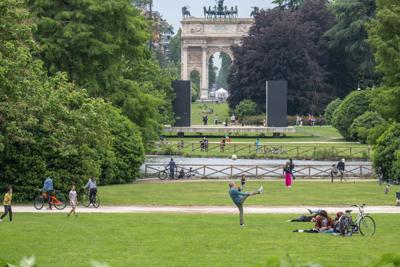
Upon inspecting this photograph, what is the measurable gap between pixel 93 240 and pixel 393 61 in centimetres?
3313

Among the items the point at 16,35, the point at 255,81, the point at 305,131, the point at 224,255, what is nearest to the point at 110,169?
the point at 16,35

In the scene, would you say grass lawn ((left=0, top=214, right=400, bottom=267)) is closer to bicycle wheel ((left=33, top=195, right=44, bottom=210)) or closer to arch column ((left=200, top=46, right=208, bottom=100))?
bicycle wheel ((left=33, top=195, right=44, bottom=210))

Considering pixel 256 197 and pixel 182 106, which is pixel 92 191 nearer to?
pixel 256 197

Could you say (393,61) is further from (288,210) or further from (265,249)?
(265,249)

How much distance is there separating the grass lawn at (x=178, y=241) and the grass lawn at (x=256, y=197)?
6.27m

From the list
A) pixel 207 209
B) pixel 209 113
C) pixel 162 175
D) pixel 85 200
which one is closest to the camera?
pixel 207 209

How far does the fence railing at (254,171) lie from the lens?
53531mm

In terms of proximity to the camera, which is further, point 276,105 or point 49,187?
point 276,105

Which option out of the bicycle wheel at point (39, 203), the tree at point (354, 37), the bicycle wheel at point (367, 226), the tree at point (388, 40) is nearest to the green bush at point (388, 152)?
the tree at point (388, 40)

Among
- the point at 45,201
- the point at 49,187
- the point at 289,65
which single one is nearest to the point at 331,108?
the point at 289,65

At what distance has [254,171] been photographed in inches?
2184

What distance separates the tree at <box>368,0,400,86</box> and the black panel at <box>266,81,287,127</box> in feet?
112

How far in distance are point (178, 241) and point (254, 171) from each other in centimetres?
3117

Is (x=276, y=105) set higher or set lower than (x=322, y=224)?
higher
